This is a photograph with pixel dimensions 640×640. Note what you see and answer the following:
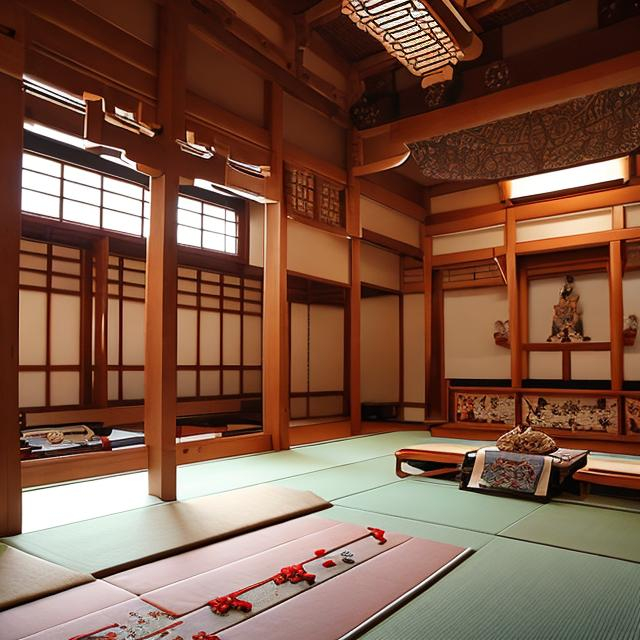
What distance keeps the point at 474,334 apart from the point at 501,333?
0.39 meters

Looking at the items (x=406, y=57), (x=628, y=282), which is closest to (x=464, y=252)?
(x=628, y=282)

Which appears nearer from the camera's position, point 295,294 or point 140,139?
point 140,139

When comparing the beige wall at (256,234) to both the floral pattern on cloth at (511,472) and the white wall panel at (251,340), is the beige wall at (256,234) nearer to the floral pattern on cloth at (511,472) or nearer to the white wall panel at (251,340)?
the white wall panel at (251,340)

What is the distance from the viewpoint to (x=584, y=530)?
9.36ft

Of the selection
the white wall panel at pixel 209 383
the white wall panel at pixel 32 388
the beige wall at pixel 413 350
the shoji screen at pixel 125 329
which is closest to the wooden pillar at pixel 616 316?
the beige wall at pixel 413 350

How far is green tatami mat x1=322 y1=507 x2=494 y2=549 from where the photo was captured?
2.68 metres

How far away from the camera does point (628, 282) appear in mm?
6336

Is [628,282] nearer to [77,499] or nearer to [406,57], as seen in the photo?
[406,57]

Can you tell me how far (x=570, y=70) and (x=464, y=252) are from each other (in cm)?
265

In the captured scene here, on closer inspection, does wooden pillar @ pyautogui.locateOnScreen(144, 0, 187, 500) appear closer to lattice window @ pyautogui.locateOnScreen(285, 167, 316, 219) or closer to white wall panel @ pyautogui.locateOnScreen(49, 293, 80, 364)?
lattice window @ pyautogui.locateOnScreen(285, 167, 316, 219)

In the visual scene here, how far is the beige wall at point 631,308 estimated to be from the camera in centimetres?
621

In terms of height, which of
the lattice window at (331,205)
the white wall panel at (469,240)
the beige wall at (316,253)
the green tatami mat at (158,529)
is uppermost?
the lattice window at (331,205)

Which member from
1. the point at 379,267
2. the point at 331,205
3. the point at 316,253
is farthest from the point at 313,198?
the point at 379,267

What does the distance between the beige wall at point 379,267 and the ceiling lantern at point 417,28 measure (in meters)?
3.20
